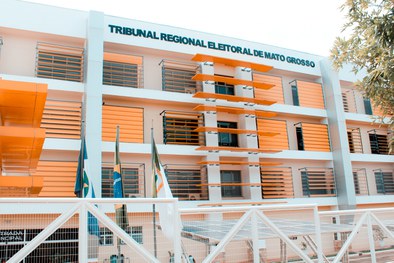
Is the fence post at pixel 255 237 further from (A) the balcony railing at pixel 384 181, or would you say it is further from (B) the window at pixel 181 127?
(A) the balcony railing at pixel 384 181

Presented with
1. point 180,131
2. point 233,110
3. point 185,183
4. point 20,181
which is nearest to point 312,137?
point 233,110

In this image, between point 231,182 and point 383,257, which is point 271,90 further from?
point 383,257

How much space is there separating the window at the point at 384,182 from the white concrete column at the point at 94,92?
50.2 ft

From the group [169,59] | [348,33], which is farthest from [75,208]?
[169,59]

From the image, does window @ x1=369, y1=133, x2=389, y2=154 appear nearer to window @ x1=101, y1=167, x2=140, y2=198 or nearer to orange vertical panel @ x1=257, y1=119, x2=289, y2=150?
orange vertical panel @ x1=257, y1=119, x2=289, y2=150

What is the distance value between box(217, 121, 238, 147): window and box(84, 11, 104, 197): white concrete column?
229 inches

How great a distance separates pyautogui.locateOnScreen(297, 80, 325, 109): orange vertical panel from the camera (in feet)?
61.5

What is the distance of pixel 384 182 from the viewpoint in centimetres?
2036

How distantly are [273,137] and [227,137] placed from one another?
2.37 m

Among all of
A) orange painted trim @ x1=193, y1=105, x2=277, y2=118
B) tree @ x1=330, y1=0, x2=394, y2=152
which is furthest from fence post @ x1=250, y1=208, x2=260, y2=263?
orange painted trim @ x1=193, y1=105, x2=277, y2=118

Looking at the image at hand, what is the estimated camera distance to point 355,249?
688cm

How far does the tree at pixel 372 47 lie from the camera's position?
25.4 ft

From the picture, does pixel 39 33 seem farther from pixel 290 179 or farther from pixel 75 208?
pixel 290 179

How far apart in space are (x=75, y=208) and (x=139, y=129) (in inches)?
421
